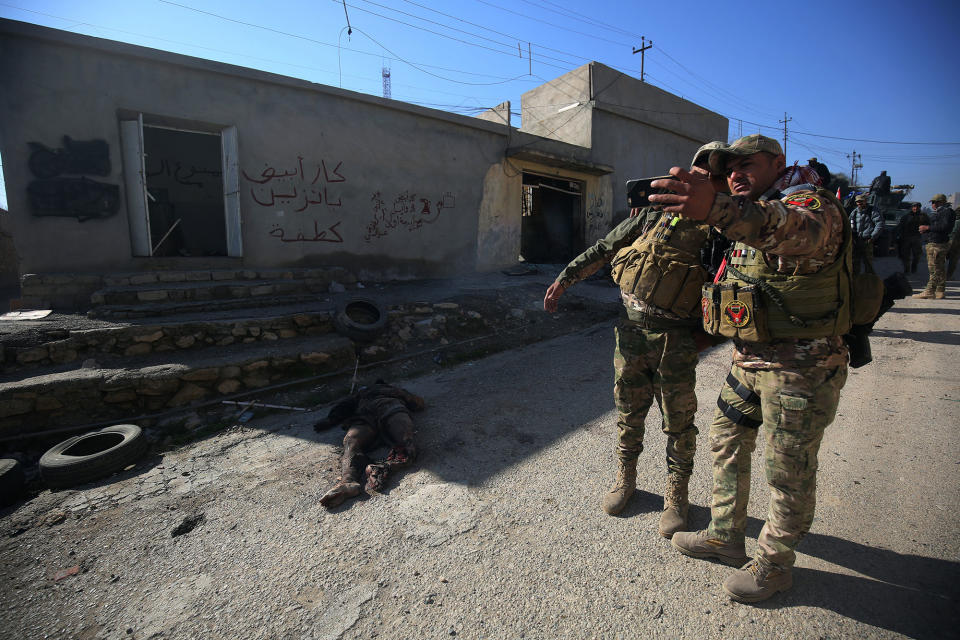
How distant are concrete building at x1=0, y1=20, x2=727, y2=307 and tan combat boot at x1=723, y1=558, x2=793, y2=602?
7071 millimetres

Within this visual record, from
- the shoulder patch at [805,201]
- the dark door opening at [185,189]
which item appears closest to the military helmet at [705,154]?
the shoulder patch at [805,201]

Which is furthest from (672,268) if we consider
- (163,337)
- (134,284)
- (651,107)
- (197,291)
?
(651,107)

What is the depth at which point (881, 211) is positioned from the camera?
588 centimetres

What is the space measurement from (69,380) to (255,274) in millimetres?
2925

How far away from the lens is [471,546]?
7.09 ft

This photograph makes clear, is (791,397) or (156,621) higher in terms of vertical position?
(791,397)

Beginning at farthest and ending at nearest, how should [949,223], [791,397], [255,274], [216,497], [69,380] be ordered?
[949,223] → [255,274] → [69,380] → [216,497] → [791,397]

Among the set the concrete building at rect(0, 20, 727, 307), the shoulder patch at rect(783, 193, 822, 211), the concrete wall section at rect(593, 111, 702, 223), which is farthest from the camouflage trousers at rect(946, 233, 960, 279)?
the shoulder patch at rect(783, 193, 822, 211)

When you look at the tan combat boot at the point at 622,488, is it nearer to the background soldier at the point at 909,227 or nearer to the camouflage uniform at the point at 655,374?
the camouflage uniform at the point at 655,374

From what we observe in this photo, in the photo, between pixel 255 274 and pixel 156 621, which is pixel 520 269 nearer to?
pixel 255 274

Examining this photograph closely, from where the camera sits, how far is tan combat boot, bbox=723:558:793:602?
1.73 metres

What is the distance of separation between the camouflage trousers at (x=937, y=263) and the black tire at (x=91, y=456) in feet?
38.1

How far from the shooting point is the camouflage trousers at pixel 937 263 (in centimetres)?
765

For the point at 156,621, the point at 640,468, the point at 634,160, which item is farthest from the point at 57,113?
the point at 634,160
